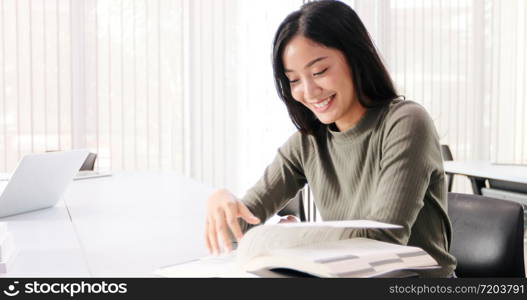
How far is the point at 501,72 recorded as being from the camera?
19.5ft

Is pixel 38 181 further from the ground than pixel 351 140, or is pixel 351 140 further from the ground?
pixel 351 140

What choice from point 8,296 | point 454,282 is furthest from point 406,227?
point 8,296

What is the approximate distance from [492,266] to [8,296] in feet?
3.65

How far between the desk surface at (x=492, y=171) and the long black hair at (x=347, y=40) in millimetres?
1738

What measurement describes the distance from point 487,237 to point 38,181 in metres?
1.25

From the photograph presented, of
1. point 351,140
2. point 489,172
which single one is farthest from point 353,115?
point 489,172

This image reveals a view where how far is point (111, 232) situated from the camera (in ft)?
5.11

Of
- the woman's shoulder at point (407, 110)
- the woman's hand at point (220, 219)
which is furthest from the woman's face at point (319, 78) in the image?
the woman's hand at point (220, 219)

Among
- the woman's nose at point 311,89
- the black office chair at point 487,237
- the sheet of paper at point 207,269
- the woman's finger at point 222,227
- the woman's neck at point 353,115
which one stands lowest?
the black office chair at point 487,237

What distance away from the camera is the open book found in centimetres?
84

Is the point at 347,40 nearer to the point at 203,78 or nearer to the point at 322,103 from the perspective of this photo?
the point at 322,103

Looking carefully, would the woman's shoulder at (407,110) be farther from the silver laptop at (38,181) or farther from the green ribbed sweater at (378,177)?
the silver laptop at (38,181)

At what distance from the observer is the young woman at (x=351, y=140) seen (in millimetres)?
1210

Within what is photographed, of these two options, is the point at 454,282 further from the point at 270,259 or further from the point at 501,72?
the point at 501,72
